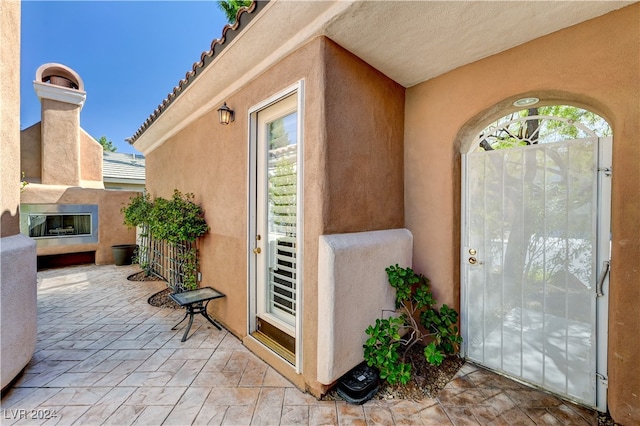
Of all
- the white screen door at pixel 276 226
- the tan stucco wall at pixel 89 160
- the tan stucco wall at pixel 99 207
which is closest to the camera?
the white screen door at pixel 276 226

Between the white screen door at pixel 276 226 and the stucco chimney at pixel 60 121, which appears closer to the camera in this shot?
the white screen door at pixel 276 226

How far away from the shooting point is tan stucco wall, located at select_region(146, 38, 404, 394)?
8.53ft

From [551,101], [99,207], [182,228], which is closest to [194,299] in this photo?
[182,228]

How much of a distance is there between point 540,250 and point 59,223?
12193 mm

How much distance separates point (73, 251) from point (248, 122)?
29.4 feet

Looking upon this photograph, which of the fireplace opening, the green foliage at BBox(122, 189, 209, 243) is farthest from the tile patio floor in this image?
the fireplace opening

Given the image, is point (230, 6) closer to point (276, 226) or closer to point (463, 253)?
point (276, 226)

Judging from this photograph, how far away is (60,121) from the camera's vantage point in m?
8.43

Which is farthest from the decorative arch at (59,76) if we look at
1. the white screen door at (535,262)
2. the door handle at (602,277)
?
the door handle at (602,277)

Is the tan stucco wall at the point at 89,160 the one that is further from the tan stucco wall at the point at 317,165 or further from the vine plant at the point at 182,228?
the tan stucco wall at the point at 317,165

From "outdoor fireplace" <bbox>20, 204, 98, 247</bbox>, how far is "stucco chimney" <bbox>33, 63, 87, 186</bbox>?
101 cm

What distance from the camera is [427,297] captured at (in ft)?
10.3

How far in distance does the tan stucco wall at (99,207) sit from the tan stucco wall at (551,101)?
10.2 metres

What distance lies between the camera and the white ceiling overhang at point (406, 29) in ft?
7.27
